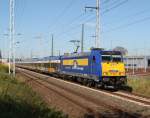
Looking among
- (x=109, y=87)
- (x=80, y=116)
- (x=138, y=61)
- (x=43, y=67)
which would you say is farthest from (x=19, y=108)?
(x=138, y=61)

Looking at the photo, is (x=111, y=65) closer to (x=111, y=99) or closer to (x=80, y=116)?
(x=111, y=99)

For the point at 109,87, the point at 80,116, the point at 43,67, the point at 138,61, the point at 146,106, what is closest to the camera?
the point at 80,116

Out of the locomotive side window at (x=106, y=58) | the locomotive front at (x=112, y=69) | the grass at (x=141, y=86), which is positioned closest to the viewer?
the grass at (x=141, y=86)

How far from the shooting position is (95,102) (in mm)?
20750

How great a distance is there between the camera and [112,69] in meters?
28.3

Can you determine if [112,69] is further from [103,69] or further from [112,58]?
[112,58]

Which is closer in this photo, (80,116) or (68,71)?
(80,116)

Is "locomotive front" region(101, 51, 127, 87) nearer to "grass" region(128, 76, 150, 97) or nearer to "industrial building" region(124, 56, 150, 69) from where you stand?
"grass" region(128, 76, 150, 97)

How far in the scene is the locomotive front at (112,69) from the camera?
28.0 m

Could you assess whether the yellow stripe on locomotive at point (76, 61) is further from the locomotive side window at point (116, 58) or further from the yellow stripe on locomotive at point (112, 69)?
the yellow stripe on locomotive at point (112, 69)

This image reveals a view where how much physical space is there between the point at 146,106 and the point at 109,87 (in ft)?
41.7

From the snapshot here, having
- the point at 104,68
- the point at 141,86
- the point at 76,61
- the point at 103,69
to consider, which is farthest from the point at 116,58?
the point at 76,61

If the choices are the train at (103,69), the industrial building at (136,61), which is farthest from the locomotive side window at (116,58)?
the industrial building at (136,61)

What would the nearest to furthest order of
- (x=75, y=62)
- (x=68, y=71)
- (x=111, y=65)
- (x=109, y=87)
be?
(x=111, y=65), (x=109, y=87), (x=75, y=62), (x=68, y=71)
